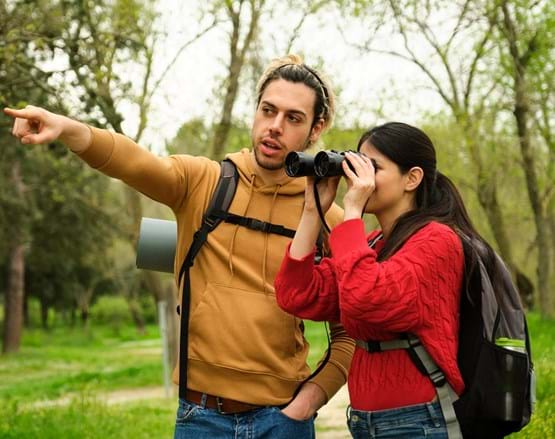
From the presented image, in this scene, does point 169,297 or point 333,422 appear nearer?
point 333,422

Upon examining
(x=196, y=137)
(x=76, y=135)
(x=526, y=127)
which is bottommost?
(x=76, y=135)

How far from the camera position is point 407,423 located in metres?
2.60

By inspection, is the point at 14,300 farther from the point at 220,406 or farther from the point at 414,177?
Answer: the point at 414,177

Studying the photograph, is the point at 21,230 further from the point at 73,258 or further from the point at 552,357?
the point at 552,357

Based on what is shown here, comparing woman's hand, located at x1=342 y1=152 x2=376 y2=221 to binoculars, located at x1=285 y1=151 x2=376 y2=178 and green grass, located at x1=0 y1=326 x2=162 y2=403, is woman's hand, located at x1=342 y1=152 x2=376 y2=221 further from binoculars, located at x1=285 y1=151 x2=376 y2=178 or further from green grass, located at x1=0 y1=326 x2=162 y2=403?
green grass, located at x1=0 y1=326 x2=162 y2=403

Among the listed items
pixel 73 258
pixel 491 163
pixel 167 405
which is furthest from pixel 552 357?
pixel 73 258

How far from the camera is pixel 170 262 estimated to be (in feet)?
11.2

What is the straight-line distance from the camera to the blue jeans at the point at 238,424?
117 inches

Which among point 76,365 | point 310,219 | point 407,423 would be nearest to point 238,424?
point 407,423

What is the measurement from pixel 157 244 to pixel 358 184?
100cm

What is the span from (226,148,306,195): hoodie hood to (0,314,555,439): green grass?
2.87m

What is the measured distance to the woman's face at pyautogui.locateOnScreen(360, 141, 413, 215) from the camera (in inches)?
111

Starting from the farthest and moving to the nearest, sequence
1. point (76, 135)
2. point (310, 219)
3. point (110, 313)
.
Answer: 1. point (110, 313)
2. point (310, 219)
3. point (76, 135)

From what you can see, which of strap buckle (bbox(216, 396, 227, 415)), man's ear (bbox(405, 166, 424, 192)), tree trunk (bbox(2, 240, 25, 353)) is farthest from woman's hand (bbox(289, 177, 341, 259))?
tree trunk (bbox(2, 240, 25, 353))
